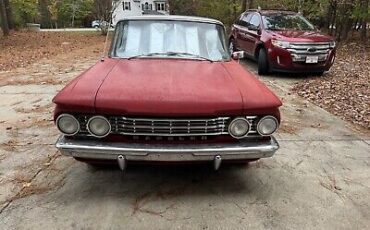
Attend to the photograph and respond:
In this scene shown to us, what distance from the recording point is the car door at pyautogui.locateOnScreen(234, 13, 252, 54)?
11453mm

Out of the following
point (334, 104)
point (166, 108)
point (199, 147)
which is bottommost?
point (334, 104)

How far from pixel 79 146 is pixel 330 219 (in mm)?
2278

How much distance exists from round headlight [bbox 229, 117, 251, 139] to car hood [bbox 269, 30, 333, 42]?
6509 mm

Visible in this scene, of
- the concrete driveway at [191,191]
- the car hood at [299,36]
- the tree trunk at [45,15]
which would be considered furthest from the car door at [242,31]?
the tree trunk at [45,15]

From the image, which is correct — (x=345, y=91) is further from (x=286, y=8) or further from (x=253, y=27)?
(x=286, y=8)

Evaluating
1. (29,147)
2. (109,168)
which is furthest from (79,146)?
(29,147)

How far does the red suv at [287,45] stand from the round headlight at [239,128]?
6.42 meters

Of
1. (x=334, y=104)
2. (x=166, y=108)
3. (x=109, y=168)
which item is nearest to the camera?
(x=166, y=108)

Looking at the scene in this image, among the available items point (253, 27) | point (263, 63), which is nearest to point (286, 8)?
point (253, 27)

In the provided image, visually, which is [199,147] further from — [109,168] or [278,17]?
[278,17]

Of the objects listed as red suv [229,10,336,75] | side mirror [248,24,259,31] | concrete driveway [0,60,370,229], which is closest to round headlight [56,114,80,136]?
concrete driveway [0,60,370,229]

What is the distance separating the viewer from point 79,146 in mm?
3223

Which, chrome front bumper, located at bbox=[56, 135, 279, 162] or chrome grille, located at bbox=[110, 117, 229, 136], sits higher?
chrome grille, located at bbox=[110, 117, 229, 136]

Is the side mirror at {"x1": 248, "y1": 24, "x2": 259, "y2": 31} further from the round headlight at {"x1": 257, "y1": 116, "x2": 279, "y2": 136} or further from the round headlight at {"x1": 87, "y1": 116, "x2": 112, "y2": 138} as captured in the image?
the round headlight at {"x1": 87, "y1": 116, "x2": 112, "y2": 138}
